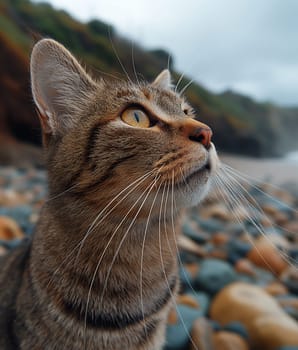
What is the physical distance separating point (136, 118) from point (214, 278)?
51.5 inches

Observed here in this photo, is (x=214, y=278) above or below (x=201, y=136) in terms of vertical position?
below

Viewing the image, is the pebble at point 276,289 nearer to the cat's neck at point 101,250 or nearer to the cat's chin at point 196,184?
the cat's neck at point 101,250

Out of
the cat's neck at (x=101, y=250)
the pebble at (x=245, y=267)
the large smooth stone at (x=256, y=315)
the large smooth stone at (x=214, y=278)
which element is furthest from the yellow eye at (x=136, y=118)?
the pebble at (x=245, y=267)

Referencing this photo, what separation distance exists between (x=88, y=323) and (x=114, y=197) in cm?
39

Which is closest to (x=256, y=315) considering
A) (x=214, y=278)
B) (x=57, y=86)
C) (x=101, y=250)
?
(x=214, y=278)

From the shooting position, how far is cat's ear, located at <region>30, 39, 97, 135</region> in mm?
1187

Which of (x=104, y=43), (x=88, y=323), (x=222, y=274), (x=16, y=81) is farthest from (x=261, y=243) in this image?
(x=16, y=81)

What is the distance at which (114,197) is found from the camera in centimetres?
104

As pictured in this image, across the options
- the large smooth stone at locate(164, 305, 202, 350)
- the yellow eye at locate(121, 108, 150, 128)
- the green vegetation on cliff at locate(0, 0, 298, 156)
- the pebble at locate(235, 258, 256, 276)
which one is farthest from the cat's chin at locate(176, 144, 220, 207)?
the pebble at locate(235, 258, 256, 276)

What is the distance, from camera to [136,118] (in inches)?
45.5

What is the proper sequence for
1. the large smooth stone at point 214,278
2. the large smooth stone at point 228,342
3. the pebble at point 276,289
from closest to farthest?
the large smooth stone at point 228,342, the large smooth stone at point 214,278, the pebble at point 276,289

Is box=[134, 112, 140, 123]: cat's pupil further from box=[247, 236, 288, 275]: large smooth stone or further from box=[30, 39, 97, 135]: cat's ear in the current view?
box=[247, 236, 288, 275]: large smooth stone

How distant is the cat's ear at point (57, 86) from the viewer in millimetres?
1187

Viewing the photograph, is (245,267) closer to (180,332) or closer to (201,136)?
(180,332)
